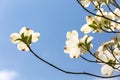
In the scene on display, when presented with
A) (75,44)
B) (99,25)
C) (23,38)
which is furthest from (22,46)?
(99,25)

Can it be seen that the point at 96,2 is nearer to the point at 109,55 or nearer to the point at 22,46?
the point at 109,55

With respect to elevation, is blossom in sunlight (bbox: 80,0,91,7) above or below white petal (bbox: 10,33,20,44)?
above

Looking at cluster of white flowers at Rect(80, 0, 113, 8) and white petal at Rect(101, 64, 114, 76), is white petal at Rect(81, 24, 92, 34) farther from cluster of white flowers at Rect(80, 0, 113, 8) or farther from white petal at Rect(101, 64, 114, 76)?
white petal at Rect(101, 64, 114, 76)

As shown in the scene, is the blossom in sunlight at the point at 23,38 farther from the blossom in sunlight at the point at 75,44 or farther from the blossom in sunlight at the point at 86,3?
the blossom in sunlight at the point at 86,3

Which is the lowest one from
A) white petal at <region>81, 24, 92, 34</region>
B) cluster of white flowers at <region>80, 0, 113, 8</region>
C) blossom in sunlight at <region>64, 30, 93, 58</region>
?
blossom in sunlight at <region>64, 30, 93, 58</region>

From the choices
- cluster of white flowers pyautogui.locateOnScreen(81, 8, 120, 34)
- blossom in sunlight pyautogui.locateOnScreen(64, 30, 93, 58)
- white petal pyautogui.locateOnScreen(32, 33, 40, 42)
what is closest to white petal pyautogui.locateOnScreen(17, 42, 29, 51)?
white petal pyautogui.locateOnScreen(32, 33, 40, 42)

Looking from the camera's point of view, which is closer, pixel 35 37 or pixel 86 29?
pixel 35 37

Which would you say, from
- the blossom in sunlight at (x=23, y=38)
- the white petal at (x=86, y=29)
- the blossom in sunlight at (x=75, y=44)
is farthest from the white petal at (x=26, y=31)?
the white petal at (x=86, y=29)
